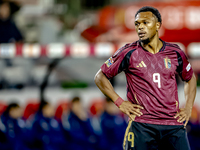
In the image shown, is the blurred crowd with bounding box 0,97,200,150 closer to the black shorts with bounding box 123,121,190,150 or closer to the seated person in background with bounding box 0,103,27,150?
the seated person in background with bounding box 0,103,27,150

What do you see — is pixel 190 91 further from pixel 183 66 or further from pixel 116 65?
pixel 116 65

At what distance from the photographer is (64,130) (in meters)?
4.25

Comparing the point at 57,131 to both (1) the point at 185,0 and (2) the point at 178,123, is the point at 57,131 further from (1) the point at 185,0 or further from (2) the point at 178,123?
(1) the point at 185,0

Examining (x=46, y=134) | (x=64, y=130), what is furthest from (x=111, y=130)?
(x=46, y=134)

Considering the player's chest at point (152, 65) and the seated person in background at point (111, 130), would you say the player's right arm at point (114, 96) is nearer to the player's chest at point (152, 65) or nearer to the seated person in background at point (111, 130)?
the player's chest at point (152, 65)

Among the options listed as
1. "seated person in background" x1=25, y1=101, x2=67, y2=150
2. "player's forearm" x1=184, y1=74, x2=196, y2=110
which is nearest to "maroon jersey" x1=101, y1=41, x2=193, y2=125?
"player's forearm" x1=184, y1=74, x2=196, y2=110

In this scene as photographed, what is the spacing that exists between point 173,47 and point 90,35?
6560mm

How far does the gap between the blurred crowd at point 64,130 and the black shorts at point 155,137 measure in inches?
81.9

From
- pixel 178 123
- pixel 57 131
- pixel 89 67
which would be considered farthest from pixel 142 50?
pixel 89 67

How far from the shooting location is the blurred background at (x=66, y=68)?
419 cm

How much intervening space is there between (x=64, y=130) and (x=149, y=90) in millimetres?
2365

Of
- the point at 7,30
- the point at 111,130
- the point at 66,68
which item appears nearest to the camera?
the point at 111,130

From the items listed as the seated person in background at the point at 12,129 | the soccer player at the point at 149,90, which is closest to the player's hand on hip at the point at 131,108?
the soccer player at the point at 149,90

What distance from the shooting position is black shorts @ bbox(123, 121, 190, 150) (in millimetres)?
2129
